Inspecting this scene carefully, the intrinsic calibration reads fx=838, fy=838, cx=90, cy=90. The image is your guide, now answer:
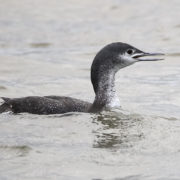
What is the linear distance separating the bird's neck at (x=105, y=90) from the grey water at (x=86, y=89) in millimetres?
141

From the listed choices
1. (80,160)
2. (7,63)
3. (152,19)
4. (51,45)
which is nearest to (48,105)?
(80,160)

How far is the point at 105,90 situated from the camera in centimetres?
1150

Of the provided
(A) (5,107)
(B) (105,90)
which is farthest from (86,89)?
(A) (5,107)

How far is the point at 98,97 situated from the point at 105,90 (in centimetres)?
14

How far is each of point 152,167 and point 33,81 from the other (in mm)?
5735

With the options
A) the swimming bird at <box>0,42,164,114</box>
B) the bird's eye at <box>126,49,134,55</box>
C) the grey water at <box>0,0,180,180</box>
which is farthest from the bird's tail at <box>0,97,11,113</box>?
the bird's eye at <box>126,49,134,55</box>

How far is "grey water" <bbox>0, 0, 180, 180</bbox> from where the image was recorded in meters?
9.01

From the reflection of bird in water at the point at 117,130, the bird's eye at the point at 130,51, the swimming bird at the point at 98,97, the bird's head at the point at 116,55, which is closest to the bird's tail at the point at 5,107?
the swimming bird at the point at 98,97

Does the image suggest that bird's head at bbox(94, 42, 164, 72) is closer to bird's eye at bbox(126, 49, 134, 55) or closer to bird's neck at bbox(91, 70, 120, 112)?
bird's eye at bbox(126, 49, 134, 55)

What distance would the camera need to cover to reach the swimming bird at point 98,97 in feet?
35.8

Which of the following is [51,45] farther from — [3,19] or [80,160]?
[80,160]

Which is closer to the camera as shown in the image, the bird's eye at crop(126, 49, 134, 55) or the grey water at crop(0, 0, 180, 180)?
the grey water at crop(0, 0, 180, 180)

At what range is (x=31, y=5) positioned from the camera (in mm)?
20328

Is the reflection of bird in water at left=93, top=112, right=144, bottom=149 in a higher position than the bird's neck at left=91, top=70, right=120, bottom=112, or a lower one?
lower
